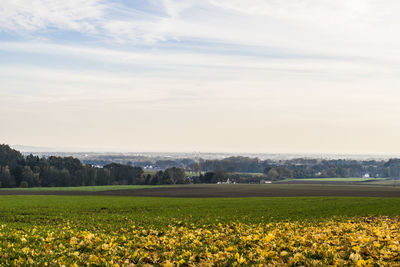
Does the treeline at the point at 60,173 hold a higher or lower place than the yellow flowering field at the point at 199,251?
lower

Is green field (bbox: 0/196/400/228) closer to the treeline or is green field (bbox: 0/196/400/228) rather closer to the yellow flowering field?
the yellow flowering field

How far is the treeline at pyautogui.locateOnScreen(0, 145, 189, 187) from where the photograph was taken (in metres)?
160

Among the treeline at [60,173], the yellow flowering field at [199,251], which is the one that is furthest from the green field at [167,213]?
the treeline at [60,173]

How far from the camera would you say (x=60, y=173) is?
16825 centimetres

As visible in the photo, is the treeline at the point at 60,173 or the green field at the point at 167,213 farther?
the treeline at the point at 60,173

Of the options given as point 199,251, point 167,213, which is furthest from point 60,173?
point 199,251

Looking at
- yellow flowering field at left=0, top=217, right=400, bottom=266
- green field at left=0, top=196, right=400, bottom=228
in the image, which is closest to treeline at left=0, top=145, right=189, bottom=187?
green field at left=0, top=196, right=400, bottom=228

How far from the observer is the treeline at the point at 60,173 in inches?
6294

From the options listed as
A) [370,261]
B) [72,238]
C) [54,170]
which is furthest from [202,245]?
[54,170]

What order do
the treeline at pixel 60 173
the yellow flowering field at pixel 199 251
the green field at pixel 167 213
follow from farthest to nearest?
the treeline at pixel 60 173
the green field at pixel 167 213
the yellow flowering field at pixel 199 251

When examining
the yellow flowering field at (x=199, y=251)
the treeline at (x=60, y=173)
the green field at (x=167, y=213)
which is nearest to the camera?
the yellow flowering field at (x=199, y=251)

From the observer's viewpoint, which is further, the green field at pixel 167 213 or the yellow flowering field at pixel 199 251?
the green field at pixel 167 213

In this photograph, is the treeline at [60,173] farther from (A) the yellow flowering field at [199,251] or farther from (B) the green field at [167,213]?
(A) the yellow flowering field at [199,251]

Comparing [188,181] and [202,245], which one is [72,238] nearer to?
[202,245]
